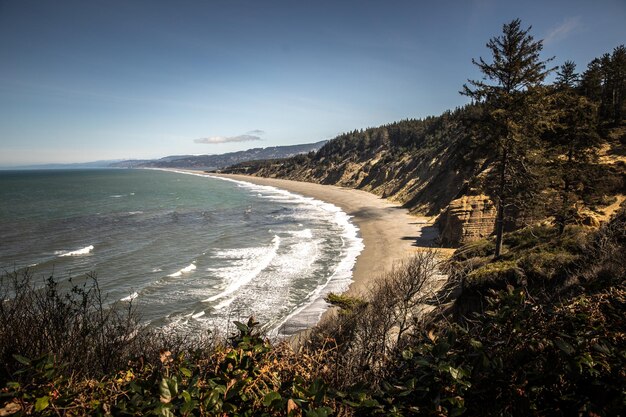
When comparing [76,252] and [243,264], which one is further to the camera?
[76,252]

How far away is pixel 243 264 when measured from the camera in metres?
27.8

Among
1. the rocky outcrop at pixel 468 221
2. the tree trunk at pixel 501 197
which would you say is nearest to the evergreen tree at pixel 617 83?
the rocky outcrop at pixel 468 221

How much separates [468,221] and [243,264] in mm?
20138

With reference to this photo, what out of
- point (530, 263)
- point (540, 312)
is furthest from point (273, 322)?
point (540, 312)

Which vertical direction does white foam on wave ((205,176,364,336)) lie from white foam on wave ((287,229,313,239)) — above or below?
below

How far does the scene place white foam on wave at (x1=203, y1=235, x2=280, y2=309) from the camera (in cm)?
2286

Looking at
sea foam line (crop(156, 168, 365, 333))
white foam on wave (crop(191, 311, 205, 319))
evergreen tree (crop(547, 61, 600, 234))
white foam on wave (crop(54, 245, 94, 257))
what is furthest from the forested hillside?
white foam on wave (crop(54, 245, 94, 257))

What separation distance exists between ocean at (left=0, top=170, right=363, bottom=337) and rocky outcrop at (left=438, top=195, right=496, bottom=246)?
8779 millimetres

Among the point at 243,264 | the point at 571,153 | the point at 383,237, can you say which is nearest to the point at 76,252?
the point at 243,264

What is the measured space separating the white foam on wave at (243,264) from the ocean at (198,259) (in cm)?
8

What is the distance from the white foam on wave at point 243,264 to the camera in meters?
22.9

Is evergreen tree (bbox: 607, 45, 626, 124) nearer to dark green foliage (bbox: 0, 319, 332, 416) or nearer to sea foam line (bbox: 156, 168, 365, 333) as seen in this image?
sea foam line (bbox: 156, 168, 365, 333)

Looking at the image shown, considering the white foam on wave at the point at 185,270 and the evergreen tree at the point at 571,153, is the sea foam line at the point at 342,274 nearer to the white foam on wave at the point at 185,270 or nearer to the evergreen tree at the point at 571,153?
the white foam on wave at the point at 185,270

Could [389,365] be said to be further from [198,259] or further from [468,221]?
[468,221]
